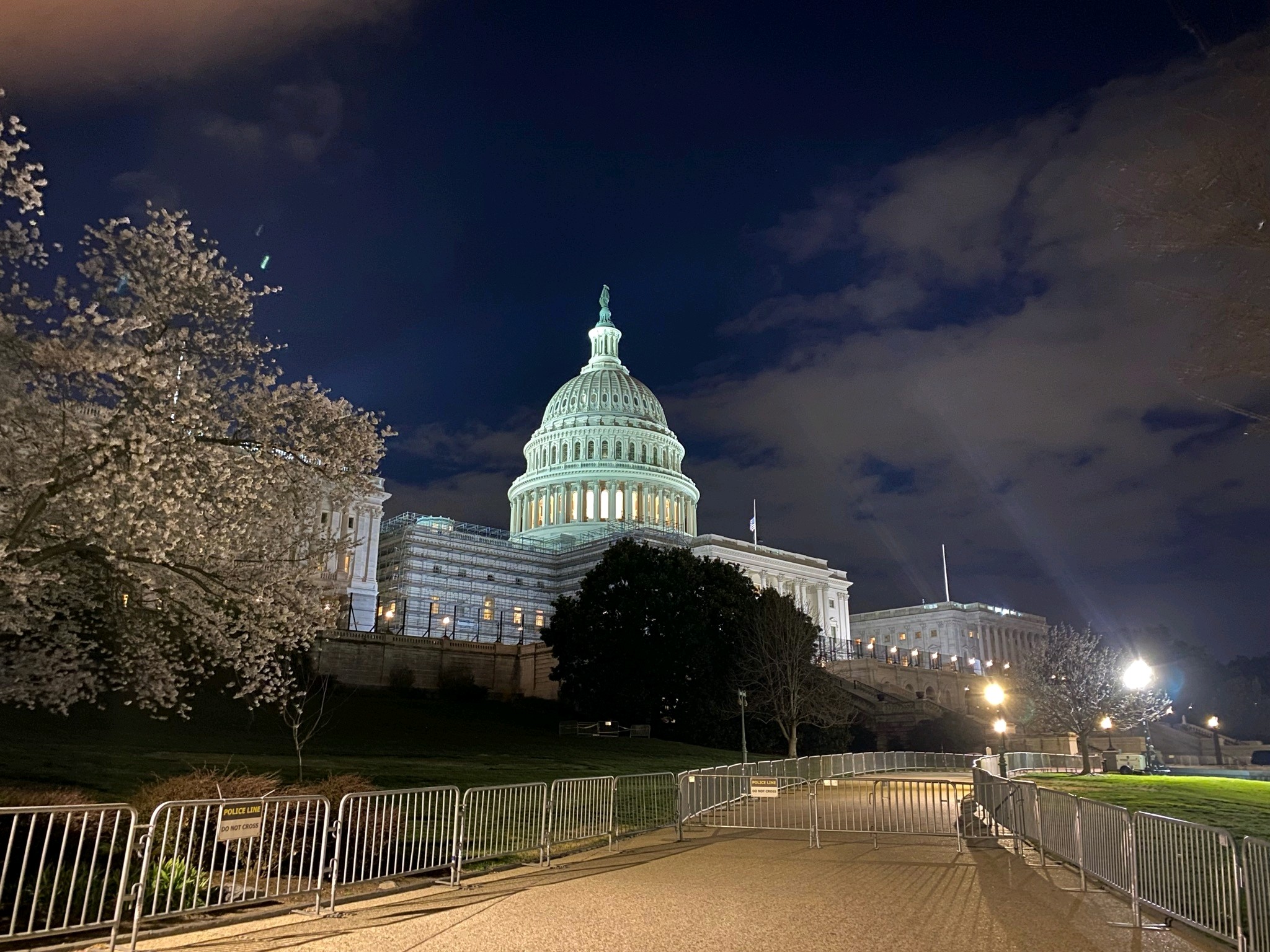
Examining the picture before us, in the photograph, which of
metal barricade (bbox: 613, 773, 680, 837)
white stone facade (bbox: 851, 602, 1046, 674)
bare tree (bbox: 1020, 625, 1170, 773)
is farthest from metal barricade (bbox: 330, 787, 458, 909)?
white stone facade (bbox: 851, 602, 1046, 674)

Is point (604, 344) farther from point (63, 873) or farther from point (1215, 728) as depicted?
point (63, 873)

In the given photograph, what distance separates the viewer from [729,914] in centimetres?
1080

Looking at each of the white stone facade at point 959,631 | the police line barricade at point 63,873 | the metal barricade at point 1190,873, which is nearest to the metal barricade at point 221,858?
the police line barricade at point 63,873

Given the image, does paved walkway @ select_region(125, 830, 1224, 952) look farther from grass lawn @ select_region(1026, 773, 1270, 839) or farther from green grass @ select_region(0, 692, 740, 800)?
green grass @ select_region(0, 692, 740, 800)

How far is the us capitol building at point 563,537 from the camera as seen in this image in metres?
95.1

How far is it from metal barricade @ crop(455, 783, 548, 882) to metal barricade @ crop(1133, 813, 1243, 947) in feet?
25.8

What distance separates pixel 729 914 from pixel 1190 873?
520cm

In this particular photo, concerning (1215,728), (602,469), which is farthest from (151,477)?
(602,469)

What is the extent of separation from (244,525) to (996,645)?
138279 millimetres

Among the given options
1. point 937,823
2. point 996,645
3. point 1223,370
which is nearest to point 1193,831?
point 1223,370

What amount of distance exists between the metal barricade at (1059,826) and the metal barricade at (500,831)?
7.82 meters

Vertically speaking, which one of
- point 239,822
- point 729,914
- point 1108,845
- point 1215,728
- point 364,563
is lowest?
point 729,914

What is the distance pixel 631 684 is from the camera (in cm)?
5078

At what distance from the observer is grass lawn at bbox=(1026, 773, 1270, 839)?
2172cm
